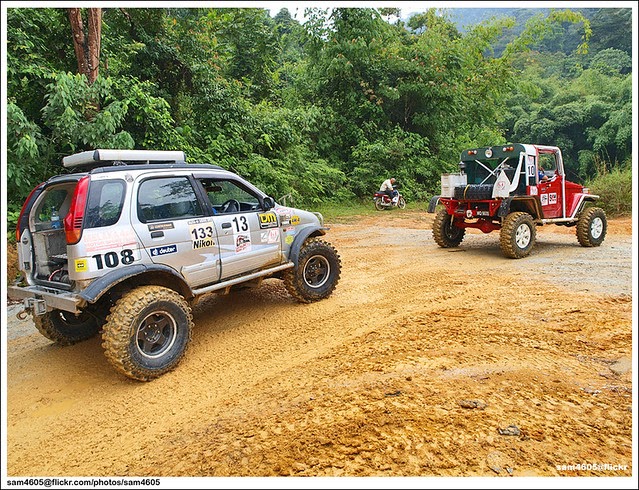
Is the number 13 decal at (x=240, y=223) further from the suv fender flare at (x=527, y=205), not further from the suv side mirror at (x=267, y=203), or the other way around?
the suv fender flare at (x=527, y=205)

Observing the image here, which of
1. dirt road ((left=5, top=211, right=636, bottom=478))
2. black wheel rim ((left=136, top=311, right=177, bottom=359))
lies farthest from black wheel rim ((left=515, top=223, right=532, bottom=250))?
black wheel rim ((left=136, top=311, right=177, bottom=359))

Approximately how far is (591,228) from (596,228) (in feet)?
0.69

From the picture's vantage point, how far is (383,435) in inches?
113

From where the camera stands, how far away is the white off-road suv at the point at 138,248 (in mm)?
3969

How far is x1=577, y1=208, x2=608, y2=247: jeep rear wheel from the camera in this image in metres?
9.26

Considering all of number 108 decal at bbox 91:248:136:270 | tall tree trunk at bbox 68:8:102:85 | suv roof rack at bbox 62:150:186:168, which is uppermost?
tall tree trunk at bbox 68:8:102:85

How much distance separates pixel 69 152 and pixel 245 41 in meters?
10.8

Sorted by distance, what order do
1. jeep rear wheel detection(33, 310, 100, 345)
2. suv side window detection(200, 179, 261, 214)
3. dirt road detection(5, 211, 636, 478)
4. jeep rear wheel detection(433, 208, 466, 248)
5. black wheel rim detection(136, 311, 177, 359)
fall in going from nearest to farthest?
dirt road detection(5, 211, 636, 478)
black wheel rim detection(136, 311, 177, 359)
jeep rear wheel detection(33, 310, 100, 345)
suv side window detection(200, 179, 261, 214)
jeep rear wheel detection(433, 208, 466, 248)

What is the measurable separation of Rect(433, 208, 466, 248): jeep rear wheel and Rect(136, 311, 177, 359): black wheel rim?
21.5 feet

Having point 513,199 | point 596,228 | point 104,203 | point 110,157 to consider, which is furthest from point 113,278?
point 596,228

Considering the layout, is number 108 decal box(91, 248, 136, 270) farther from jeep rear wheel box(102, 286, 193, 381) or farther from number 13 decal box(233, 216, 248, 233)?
number 13 decal box(233, 216, 248, 233)

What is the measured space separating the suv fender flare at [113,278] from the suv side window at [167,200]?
468 mm

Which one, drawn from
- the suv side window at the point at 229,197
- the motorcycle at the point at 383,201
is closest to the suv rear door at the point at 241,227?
the suv side window at the point at 229,197

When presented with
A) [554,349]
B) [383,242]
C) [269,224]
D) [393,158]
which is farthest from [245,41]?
[554,349]
